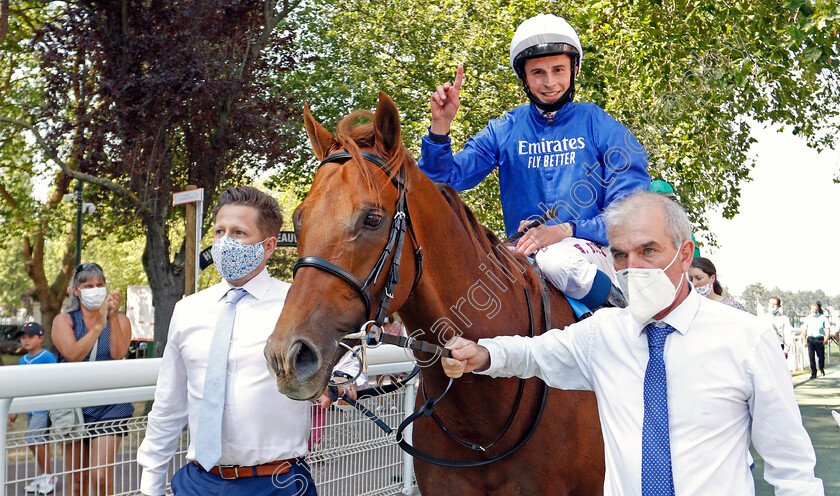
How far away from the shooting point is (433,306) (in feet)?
8.19

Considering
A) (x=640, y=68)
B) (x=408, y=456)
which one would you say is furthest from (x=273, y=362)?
(x=640, y=68)

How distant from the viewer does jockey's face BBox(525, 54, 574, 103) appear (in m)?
3.42

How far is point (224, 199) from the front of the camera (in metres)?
2.87

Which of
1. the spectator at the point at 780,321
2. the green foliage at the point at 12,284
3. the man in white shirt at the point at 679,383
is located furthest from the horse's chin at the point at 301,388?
the green foliage at the point at 12,284

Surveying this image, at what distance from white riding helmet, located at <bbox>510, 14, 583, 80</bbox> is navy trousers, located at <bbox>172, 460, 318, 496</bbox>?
218 centimetres

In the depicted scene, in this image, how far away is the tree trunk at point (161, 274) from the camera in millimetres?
10391

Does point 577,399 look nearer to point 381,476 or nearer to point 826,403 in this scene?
point 381,476

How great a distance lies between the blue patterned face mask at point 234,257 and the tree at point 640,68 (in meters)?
7.67

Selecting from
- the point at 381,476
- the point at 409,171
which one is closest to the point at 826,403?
the point at 381,476

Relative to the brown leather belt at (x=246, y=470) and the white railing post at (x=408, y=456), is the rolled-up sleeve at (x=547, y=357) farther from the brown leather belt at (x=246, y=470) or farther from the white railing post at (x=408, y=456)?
the white railing post at (x=408, y=456)

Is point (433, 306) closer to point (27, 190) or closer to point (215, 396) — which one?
point (215, 396)

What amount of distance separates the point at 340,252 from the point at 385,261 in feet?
0.53

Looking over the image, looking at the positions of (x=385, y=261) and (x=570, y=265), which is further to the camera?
(x=570, y=265)

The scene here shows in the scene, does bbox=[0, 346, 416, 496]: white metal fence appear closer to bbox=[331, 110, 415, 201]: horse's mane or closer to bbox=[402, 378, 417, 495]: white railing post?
bbox=[402, 378, 417, 495]: white railing post
